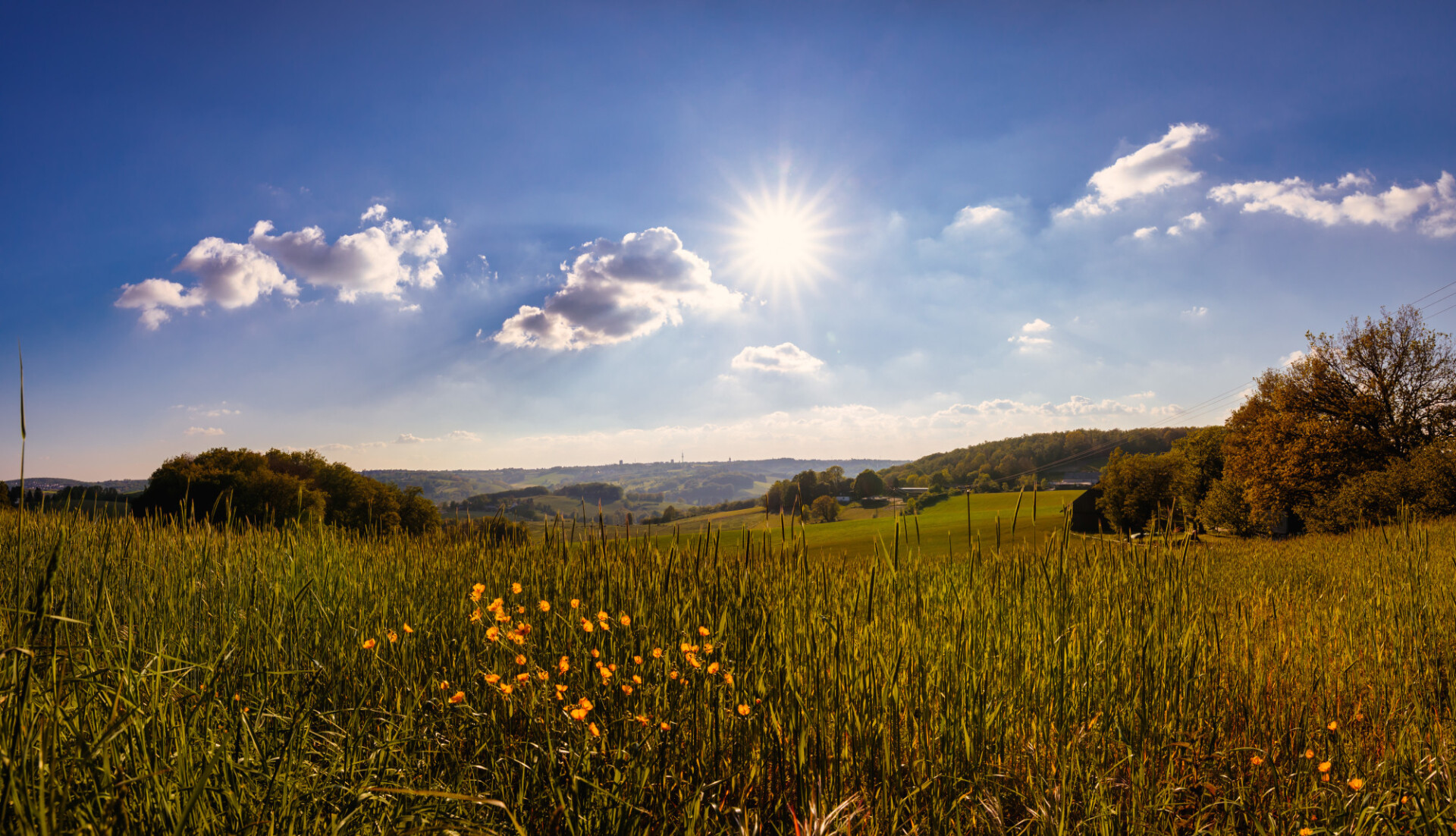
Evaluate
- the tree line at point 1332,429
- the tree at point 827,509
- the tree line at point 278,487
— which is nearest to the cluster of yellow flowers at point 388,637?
the tree line at point 278,487

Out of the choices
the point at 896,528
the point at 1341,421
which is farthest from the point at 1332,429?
the point at 896,528

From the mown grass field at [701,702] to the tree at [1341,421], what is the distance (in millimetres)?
31914

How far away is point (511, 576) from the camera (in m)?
4.32

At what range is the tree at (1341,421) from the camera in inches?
1072

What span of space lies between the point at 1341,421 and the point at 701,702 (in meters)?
38.5

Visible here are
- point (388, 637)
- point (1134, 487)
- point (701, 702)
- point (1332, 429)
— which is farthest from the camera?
point (1134, 487)

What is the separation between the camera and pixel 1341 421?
2802cm

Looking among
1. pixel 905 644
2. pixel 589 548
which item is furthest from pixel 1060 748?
pixel 589 548

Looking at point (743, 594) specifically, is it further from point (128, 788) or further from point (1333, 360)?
point (1333, 360)

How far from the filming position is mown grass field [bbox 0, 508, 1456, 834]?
5.43 ft

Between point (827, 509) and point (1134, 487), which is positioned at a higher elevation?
point (1134, 487)

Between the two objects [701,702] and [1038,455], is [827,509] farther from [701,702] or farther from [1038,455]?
[1038,455]

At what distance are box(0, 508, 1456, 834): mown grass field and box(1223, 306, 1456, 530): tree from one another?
105 ft

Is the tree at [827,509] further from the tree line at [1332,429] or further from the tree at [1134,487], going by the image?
the tree line at [1332,429]
